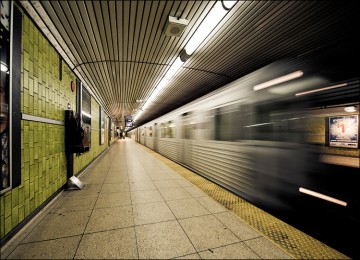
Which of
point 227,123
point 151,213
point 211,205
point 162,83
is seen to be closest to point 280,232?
point 211,205

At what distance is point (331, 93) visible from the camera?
6.65 feet

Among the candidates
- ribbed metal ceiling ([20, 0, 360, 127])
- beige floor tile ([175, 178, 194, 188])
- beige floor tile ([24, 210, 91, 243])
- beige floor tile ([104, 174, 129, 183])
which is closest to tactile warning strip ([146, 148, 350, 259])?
beige floor tile ([175, 178, 194, 188])

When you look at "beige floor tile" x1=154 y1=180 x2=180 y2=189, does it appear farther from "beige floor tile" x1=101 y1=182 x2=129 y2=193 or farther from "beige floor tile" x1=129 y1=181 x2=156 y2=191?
"beige floor tile" x1=101 y1=182 x2=129 y2=193

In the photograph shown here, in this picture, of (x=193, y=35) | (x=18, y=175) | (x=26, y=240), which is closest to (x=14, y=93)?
A: (x=18, y=175)

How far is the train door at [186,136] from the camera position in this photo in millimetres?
6077

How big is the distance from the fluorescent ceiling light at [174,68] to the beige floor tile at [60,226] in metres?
3.53

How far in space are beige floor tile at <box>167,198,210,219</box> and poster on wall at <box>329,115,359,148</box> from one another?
3404 millimetres

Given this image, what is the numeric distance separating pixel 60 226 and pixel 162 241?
1556 millimetres

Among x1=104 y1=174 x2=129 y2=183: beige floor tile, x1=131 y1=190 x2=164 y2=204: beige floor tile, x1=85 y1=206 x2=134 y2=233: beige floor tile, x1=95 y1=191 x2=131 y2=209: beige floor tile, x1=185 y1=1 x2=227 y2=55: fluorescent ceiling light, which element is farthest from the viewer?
x1=104 y1=174 x2=129 y2=183: beige floor tile

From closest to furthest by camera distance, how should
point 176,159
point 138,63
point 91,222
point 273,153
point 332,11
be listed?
1. point 332,11
2. point 91,222
3. point 273,153
4. point 138,63
5. point 176,159

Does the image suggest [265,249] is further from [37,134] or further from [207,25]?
[37,134]

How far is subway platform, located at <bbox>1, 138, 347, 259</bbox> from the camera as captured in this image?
1.94m

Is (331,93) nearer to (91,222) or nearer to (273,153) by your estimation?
(273,153)

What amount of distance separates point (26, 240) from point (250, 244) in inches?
113
